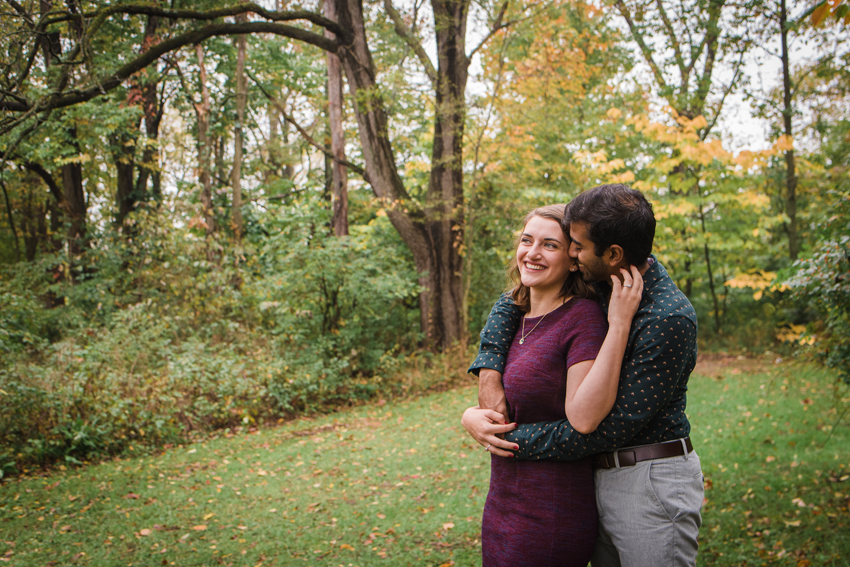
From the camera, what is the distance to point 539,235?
2.17 m

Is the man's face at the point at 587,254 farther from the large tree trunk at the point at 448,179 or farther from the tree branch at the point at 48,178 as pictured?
the tree branch at the point at 48,178

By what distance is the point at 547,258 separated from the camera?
2.13 meters

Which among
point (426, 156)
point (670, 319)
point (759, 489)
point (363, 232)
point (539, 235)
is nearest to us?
point (670, 319)

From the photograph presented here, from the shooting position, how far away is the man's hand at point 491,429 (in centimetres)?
202

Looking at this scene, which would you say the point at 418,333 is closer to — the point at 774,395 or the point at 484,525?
the point at 774,395

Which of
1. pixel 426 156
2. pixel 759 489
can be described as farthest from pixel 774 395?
pixel 426 156

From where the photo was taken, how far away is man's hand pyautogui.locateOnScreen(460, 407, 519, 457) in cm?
202

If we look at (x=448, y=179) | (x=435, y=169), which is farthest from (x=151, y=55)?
(x=448, y=179)

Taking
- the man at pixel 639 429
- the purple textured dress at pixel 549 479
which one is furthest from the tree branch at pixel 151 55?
the man at pixel 639 429

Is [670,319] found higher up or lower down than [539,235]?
lower down

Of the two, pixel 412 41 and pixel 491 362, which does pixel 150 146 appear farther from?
pixel 491 362

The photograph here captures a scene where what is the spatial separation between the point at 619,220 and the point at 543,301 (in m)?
0.48

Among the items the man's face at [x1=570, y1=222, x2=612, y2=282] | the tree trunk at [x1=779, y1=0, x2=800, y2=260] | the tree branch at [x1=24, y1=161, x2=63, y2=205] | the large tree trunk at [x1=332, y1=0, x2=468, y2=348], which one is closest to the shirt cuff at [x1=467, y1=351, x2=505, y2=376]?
the man's face at [x1=570, y1=222, x2=612, y2=282]

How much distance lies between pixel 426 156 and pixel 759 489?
36.0ft
